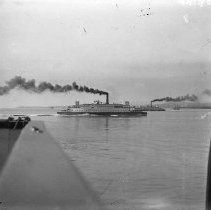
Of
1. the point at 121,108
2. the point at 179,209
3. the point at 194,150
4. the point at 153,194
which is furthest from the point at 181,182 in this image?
the point at 121,108

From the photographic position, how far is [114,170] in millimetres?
14789

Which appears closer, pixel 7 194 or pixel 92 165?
pixel 7 194

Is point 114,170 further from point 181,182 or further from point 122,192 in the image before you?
point 122,192

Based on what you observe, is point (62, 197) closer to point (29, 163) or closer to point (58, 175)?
point (58, 175)

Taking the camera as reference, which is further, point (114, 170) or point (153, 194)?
point (114, 170)

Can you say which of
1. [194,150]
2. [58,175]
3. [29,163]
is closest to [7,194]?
[58,175]

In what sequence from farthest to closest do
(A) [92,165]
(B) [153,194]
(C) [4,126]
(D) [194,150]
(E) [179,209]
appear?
(D) [194,150], (A) [92,165], (C) [4,126], (B) [153,194], (E) [179,209]

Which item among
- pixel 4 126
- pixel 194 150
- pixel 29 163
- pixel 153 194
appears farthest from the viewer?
pixel 194 150

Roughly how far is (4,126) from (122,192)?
625 cm

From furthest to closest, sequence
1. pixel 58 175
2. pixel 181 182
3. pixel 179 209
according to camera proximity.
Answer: pixel 181 182 < pixel 179 209 < pixel 58 175

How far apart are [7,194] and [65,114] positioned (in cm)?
6758

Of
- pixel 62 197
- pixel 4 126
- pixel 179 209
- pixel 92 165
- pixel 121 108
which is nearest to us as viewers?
pixel 62 197

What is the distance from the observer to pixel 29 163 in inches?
291

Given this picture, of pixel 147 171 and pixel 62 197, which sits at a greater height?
pixel 62 197
